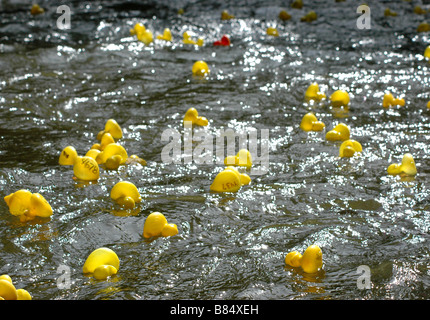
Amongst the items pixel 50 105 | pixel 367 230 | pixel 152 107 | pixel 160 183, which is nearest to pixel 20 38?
pixel 50 105

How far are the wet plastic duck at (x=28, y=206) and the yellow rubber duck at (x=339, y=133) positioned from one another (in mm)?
2854

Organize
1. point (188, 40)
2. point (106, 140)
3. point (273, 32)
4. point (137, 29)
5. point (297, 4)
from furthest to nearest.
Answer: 1. point (297, 4)
2. point (273, 32)
3. point (137, 29)
4. point (188, 40)
5. point (106, 140)

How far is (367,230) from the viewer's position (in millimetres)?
4004

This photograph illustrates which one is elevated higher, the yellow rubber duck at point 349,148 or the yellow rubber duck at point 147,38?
the yellow rubber duck at point 147,38

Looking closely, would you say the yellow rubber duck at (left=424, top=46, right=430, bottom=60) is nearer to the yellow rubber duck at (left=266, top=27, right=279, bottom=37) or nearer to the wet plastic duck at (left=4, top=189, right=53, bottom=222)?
the yellow rubber duck at (left=266, top=27, right=279, bottom=37)

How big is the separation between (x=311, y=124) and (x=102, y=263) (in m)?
3.15

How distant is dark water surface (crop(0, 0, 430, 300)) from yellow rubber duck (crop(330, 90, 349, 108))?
0.51 ft

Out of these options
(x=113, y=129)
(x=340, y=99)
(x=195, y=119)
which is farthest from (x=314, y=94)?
(x=113, y=129)

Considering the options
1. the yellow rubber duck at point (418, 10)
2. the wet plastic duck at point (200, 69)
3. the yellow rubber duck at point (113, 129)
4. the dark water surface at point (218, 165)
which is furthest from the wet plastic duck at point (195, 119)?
the yellow rubber duck at point (418, 10)

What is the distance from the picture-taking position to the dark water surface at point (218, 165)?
3539mm

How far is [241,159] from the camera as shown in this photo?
201 inches

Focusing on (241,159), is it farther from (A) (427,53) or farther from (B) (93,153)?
(A) (427,53)

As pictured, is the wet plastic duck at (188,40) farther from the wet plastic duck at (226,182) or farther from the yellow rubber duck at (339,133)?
the wet plastic duck at (226,182)

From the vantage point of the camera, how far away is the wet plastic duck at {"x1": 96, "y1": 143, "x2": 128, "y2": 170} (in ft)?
16.4
